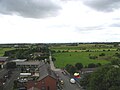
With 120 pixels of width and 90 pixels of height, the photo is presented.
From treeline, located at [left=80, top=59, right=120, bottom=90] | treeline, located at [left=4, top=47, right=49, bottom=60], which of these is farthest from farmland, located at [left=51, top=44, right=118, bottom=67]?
treeline, located at [left=80, top=59, right=120, bottom=90]

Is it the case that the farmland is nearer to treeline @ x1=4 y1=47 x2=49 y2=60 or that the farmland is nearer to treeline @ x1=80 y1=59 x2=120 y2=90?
treeline @ x1=4 y1=47 x2=49 y2=60

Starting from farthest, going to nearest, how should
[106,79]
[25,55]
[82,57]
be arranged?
[25,55] → [82,57] → [106,79]

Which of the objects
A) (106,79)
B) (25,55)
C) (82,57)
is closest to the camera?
(106,79)

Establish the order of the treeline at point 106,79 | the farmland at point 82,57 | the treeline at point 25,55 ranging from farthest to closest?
the treeline at point 25,55, the farmland at point 82,57, the treeline at point 106,79

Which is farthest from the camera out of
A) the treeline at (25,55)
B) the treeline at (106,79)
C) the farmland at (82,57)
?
the treeline at (25,55)

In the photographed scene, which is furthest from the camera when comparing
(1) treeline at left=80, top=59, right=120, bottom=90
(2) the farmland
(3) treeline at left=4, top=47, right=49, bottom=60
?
(3) treeline at left=4, top=47, right=49, bottom=60

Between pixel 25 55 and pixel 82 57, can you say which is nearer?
pixel 82 57

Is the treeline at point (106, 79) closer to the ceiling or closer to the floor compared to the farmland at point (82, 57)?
closer to the ceiling

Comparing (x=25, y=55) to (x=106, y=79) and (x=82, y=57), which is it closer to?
(x=82, y=57)

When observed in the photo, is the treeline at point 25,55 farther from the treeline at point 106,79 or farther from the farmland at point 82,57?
the treeline at point 106,79

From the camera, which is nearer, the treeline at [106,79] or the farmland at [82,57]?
the treeline at [106,79]

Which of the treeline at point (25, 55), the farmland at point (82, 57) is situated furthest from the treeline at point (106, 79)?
the treeline at point (25, 55)

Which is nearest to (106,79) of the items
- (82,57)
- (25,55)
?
(82,57)

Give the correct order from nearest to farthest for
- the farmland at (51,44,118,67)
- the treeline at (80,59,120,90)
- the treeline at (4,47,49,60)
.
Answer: the treeline at (80,59,120,90), the farmland at (51,44,118,67), the treeline at (4,47,49,60)
